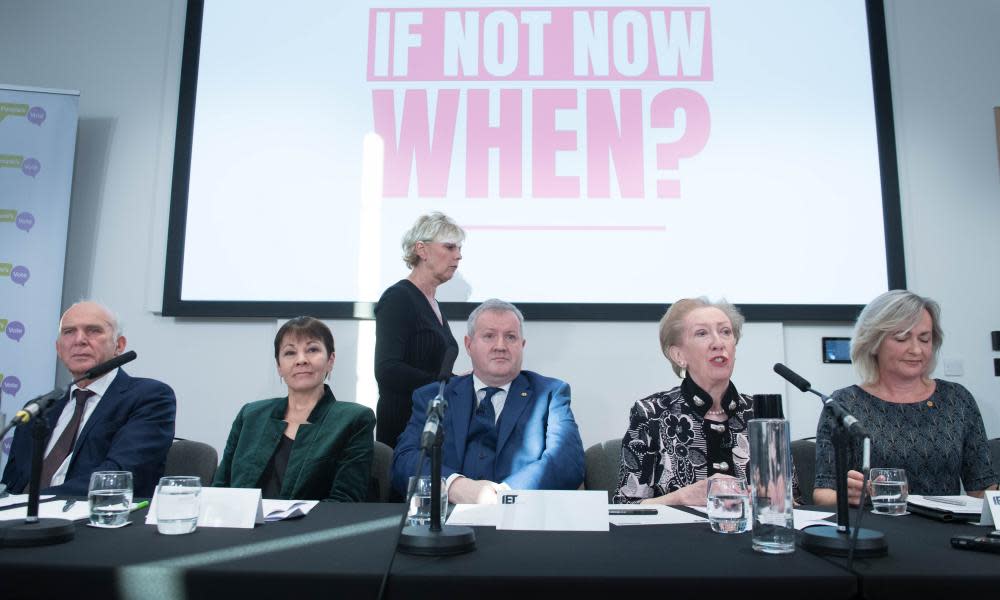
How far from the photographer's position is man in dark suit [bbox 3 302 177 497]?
219 cm

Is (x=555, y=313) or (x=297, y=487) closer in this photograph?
(x=297, y=487)

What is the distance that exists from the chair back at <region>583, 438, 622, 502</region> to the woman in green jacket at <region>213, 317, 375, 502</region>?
0.75 metres

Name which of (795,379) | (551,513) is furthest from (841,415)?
(551,513)

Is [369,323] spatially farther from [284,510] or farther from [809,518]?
[809,518]

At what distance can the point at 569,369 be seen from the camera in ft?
11.5

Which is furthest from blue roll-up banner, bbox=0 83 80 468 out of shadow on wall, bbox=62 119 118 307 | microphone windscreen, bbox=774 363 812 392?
microphone windscreen, bbox=774 363 812 392

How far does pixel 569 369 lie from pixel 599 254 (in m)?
0.56

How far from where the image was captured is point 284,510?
1.57 metres

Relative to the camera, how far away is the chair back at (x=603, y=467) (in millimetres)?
2482

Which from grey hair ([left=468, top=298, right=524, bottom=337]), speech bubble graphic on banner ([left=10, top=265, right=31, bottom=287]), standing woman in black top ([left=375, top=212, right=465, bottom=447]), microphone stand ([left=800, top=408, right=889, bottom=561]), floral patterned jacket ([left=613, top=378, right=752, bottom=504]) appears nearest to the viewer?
microphone stand ([left=800, top=408, right=889, bottom=561])

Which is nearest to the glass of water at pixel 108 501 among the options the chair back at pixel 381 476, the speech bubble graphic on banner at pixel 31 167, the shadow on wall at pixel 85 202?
the chair back at pixel 381 476

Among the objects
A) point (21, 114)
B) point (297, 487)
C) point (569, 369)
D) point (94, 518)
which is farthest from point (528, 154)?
point (94, 518)

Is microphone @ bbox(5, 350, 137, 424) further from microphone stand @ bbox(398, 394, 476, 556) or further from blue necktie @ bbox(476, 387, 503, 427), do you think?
blue necktie @ bbox(476, 387, 503, 427)

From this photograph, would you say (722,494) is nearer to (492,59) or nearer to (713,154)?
(713,154)
